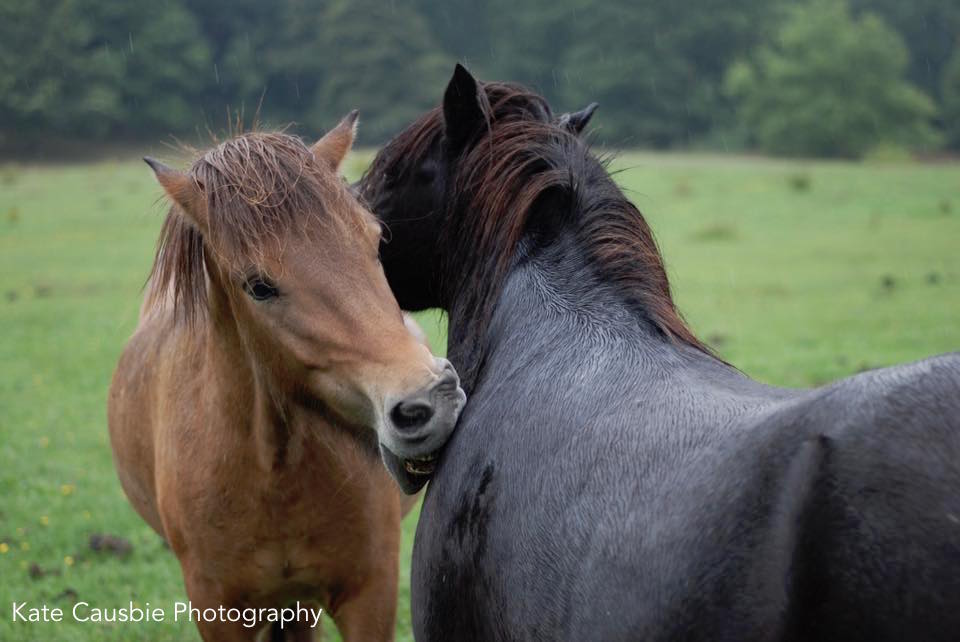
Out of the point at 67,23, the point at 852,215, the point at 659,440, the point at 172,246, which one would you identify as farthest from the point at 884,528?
the point at 67,23

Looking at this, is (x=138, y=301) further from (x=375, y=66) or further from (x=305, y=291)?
(x=375, y=66)

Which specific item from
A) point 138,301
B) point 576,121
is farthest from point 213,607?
point 138,301

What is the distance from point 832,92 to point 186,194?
55910 mm

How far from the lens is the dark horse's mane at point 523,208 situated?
7.82 feet

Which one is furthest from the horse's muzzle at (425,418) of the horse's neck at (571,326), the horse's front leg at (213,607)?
the horse's front leg at (213,607)

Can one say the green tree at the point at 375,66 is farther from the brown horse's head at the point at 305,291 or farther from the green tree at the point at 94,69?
the brown horse's head at the point at 305,291

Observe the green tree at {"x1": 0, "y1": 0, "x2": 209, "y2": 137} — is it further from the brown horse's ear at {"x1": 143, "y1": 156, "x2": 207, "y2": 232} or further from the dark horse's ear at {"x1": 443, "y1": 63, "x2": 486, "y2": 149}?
the dark horse's ear at {"x1": 443, "y1": 63, "x2": 486, "y2": 149}

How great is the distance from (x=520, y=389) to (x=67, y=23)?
45467mm

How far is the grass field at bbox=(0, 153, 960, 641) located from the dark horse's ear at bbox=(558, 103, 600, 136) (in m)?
0.23

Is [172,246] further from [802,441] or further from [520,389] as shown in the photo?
[802,441]

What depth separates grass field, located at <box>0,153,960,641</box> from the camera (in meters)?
5.29

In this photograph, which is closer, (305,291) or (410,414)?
(410,414)

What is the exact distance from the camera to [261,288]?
261 centimetres

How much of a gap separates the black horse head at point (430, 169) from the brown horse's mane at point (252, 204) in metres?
0.21
